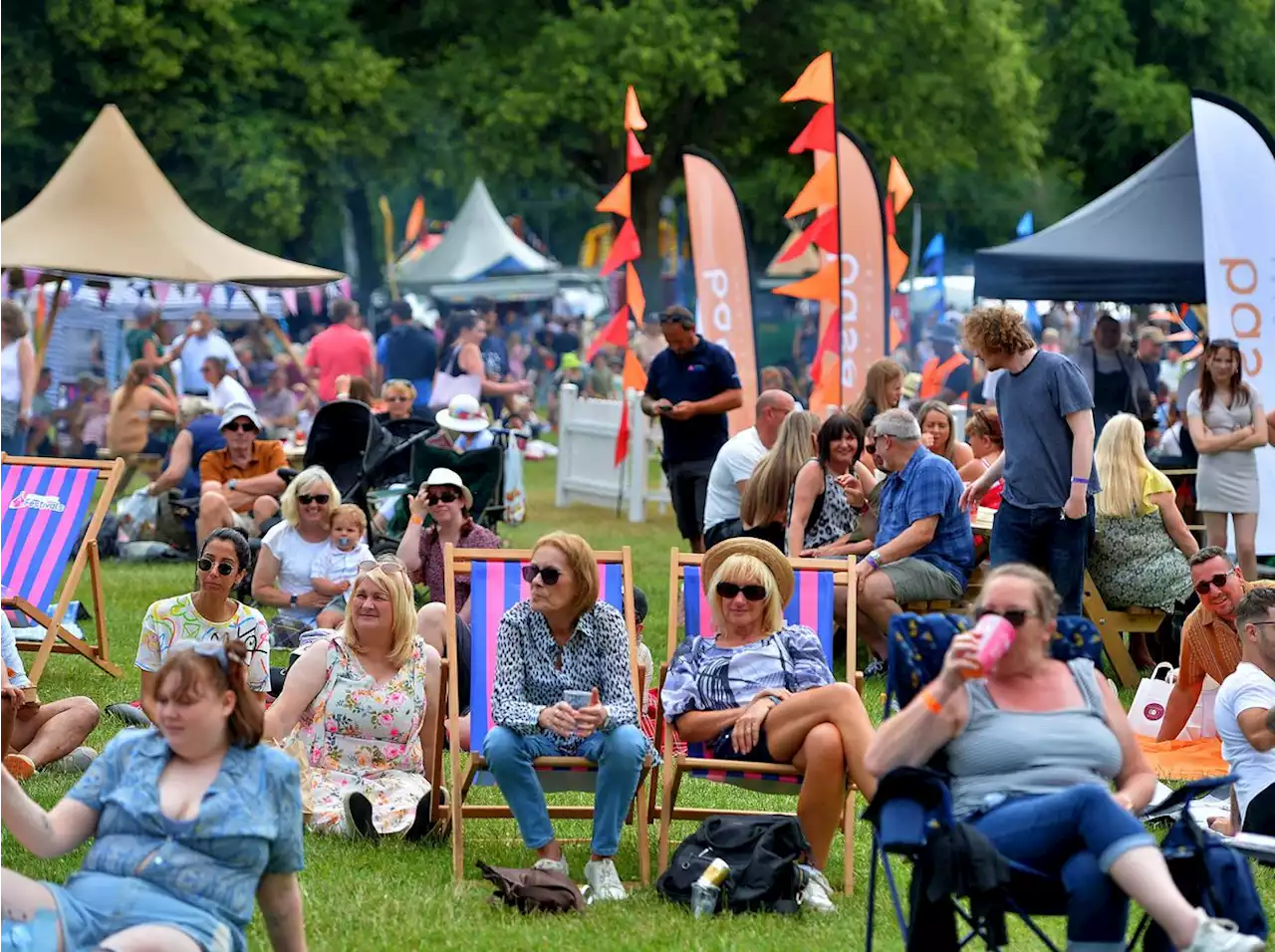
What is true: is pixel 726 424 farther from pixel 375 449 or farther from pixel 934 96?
pixel 934 96

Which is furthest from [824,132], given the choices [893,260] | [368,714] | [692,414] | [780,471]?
[368,714]

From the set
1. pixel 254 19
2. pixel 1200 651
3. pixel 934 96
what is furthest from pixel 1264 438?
pixel 254 19

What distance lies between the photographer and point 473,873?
5.97 metres

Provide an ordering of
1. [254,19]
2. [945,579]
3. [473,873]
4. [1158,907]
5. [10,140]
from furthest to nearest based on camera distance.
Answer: [254,19] < [10,140] < [945,579] < [473,873] < [1158,907]

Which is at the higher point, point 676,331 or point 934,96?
point 934,96

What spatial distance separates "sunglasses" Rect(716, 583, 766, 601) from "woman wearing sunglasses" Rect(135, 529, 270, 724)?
1841 millimetres

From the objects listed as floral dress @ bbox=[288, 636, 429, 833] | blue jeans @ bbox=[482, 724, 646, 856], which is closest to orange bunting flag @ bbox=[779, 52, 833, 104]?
floral dress @ bbox=[288, 636, 429, 833]

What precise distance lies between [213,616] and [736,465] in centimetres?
359

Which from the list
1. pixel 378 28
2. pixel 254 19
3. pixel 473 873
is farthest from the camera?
pixel 378 28

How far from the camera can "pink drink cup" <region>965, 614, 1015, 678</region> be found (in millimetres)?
4133

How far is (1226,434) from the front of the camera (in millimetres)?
9727

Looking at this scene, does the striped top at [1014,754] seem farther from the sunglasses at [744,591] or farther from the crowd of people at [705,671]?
the sunglasses at [744,591]

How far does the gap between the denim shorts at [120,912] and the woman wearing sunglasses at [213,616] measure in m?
2.84

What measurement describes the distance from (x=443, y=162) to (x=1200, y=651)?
75.2 ft
